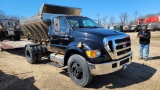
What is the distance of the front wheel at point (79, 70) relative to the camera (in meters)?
5.92

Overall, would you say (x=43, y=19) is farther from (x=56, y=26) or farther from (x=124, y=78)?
(x=124, y=78)

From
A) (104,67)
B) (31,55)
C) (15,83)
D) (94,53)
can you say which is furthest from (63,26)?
(31,55)

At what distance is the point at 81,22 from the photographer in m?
7.47

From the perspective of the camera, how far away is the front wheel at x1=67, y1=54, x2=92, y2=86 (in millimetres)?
5918

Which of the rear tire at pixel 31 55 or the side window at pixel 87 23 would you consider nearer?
the side window at pixel 87 23

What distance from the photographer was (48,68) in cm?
875

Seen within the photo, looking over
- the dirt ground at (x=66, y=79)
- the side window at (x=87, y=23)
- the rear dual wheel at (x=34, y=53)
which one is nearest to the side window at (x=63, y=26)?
the side window at (x=87, y=23)

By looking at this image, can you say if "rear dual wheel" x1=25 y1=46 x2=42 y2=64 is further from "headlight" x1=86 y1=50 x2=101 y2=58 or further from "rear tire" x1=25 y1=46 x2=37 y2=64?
"headlight" x1=86 y1=50 x2=101 y2=58

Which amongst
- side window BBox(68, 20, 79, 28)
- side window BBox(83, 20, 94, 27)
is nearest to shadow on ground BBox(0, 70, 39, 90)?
side window BBox(68, 20, 79, 28)

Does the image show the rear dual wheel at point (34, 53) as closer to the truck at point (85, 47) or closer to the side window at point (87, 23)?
the truck at point (85, 47)

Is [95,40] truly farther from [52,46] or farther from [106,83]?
[52,46]

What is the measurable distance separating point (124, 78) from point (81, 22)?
8.73 ft

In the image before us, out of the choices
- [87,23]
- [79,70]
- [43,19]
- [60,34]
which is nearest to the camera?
[79,70]

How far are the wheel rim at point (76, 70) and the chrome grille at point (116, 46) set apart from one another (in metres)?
1.13
